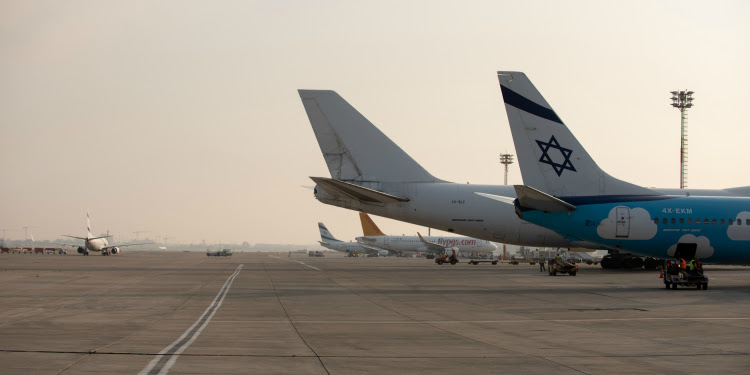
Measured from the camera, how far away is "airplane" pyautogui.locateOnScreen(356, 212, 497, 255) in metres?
99.1

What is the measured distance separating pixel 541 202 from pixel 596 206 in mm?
2736

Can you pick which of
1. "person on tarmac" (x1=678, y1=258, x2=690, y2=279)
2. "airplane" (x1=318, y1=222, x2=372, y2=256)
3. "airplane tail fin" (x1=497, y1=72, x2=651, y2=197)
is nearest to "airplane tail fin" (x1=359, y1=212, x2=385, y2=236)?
"airplane" (x1=318, y1=222, x2=372, y2=256)

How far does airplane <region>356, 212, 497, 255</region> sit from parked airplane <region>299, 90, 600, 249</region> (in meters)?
52.7

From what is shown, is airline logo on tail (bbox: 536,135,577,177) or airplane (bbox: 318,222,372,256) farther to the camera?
airplane (bbox: 318,222,372,256)

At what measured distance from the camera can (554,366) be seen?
11.3 meters

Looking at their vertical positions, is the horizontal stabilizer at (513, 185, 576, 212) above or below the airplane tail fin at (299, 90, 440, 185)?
below

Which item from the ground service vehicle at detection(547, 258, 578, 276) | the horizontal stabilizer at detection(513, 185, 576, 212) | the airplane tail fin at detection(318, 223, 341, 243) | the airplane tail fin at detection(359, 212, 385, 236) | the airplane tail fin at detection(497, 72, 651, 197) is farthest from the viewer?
the airplane tail fin at detection(318, 223, 341, 243)

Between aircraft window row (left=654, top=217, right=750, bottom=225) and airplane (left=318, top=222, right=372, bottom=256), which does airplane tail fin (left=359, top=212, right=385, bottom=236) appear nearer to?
airplane (left=318, top=222, right=372, bottom=256)

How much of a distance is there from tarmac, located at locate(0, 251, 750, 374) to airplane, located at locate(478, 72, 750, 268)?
355 centimetres

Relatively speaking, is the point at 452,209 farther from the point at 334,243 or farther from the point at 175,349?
the point at 334,243

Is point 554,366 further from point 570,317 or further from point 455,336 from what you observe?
point 570,317

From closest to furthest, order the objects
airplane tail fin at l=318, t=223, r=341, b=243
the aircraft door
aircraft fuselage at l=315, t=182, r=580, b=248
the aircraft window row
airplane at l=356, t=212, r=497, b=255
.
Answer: the aircraft door, the aircraft window row, aircraft fuselage at l=315, t=182, r=580, b=248, airplane at l=356, t=212, r=497, b=255, airplane tail fin at l=318, t=223, r=341, b=243

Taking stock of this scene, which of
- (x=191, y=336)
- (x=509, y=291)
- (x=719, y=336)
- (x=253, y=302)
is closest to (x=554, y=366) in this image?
(x=719, y=336)

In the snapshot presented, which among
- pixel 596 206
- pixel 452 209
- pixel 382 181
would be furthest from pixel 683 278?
pixel 382 181
